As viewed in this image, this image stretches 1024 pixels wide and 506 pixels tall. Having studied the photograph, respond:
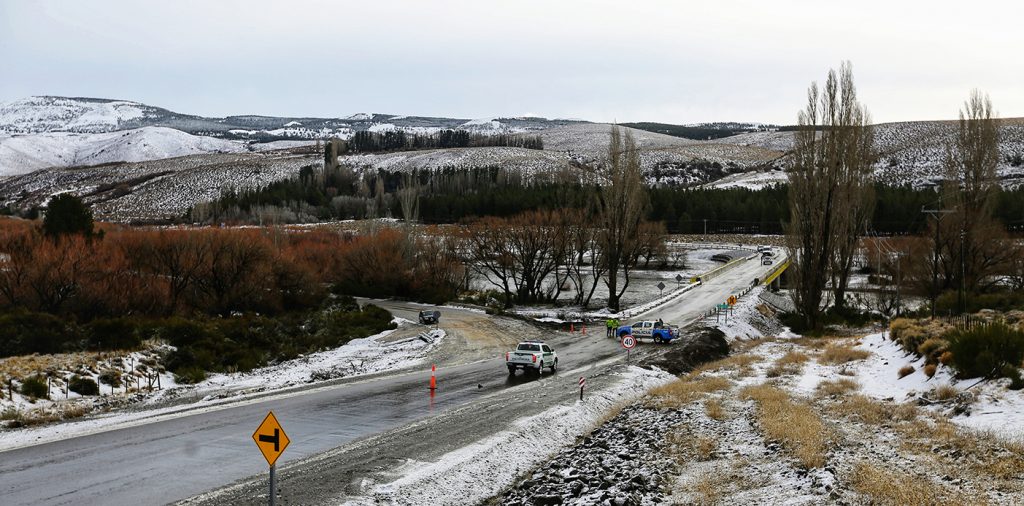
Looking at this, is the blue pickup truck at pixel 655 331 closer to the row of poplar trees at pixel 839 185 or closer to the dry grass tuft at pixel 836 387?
the row of poplar trees at pixel 839 185

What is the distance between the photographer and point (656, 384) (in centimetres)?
3177

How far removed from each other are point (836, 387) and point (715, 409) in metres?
5.05

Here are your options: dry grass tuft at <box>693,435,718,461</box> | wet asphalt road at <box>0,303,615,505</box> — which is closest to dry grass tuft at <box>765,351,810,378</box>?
wet asphalt road at <box>0,303,615,505</box>

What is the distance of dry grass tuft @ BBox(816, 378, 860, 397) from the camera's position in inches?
936

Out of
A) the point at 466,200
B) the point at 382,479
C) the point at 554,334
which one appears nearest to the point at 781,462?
the point at 382,479

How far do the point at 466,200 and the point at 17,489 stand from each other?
14915 cm

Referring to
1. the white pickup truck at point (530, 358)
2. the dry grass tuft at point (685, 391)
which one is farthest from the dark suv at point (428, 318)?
the dry grass tuft at point (685, 391)

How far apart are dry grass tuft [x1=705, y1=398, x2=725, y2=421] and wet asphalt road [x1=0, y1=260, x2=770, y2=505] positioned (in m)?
5.99

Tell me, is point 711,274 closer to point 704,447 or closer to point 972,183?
point 972,183

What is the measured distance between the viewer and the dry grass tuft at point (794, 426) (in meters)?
15.7

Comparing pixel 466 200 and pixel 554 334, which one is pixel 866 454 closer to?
pixel 554 334

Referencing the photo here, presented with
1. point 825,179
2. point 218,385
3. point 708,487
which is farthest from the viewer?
point 825,179

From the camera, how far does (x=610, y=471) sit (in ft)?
56.5

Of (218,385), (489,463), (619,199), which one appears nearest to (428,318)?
(619,199)
